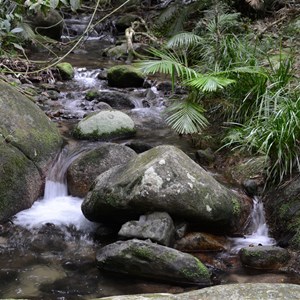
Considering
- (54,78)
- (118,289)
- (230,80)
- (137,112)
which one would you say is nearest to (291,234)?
(118,289)

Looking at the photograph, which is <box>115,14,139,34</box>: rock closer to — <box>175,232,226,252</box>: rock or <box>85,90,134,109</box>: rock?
<box>85,90,134,109</box>: rock

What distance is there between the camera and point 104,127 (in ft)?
21.8

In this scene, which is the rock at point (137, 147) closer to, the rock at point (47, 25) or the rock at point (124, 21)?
the rock at point (47, 25)

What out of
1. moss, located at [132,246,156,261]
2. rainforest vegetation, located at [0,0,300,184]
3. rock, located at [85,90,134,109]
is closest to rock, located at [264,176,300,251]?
rainforest vegetation, located at [0,0,300,184]

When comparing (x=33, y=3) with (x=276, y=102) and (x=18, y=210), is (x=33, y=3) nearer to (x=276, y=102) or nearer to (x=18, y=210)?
(x=18, y=210)

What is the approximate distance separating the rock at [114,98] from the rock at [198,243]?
13.6 feet

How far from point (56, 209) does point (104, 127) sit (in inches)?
71.7

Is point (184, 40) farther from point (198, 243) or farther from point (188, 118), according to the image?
point (198, 243)

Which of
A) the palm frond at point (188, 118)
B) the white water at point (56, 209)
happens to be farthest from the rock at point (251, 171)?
the white water at point (56, 209)

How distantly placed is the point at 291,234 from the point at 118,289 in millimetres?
1703

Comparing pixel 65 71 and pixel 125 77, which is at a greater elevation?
pixel 65 71

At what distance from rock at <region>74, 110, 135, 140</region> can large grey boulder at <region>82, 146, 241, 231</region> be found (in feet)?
6.24

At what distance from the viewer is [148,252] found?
395 cm

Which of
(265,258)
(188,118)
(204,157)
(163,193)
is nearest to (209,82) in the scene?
(188,118)
